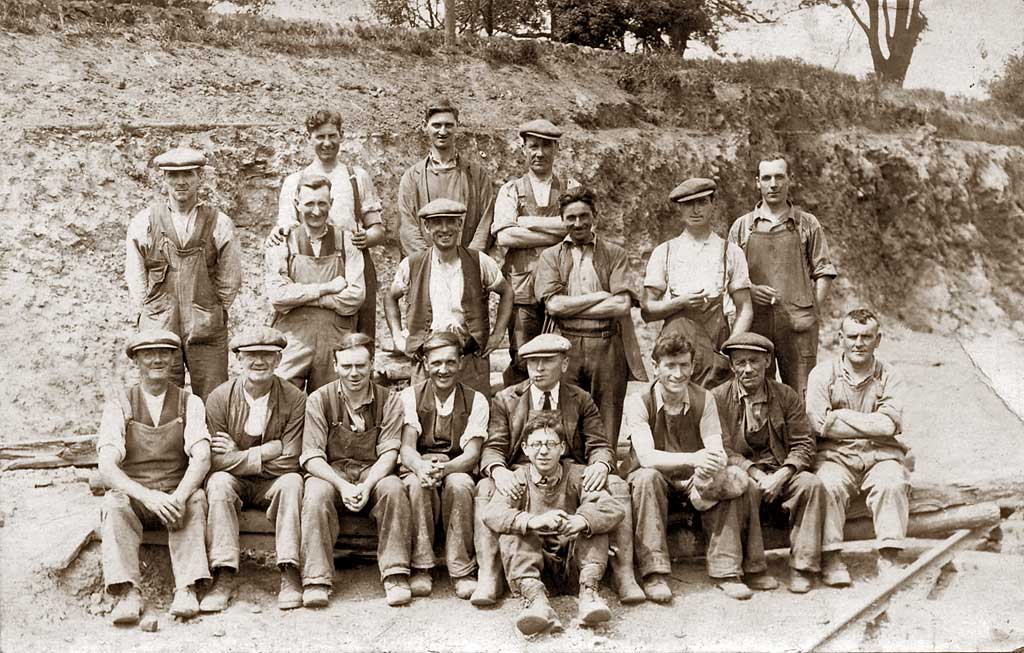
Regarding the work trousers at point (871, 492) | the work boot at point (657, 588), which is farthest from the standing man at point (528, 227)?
the work trousers at point (871, 492)

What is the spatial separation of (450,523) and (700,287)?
243 centimetres

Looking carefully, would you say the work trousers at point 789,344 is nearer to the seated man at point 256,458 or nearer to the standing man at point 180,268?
the seated man at point 256,458

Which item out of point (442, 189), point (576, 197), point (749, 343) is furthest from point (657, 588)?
point (442, 189)

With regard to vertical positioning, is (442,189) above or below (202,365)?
above

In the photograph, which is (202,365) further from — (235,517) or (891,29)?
(891,29)

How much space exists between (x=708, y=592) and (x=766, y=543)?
0.63 m

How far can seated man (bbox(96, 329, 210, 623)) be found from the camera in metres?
6.39

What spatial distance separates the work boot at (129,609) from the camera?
20.5 ft

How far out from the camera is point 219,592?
651 centimetres

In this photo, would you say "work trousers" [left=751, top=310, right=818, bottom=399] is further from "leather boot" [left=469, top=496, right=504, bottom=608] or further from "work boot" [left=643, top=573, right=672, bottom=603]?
"leather boot" [left=469, top=496, right=504, bottom=608]

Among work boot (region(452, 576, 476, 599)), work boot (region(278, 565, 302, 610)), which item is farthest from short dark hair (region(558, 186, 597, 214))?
work boot (region(278, 565, 302, 610))

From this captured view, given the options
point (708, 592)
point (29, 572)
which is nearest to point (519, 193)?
point (708, 592)

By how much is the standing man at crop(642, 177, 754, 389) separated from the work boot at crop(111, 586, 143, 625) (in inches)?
149

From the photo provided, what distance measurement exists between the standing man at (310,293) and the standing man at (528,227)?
44.7 inches
